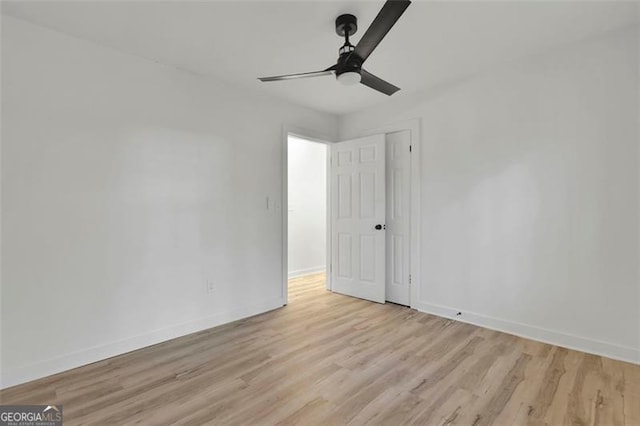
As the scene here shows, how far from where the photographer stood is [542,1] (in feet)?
6.63

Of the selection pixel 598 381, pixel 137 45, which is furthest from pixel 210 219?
pixel 598 381

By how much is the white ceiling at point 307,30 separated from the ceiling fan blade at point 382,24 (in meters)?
0.35

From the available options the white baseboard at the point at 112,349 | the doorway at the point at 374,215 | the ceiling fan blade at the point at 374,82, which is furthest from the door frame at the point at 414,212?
the white baseboard at the point at 112,349

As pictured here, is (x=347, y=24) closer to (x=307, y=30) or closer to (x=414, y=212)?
(x=307, y=30)

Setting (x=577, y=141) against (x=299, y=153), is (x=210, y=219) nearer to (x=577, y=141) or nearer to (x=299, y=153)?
(x=299, y=153)

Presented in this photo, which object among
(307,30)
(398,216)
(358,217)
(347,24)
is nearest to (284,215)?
(358,217)

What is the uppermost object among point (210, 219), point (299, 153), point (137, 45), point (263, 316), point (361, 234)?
point (137, 45)

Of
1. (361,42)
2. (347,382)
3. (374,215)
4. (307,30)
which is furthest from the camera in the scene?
(374,215)

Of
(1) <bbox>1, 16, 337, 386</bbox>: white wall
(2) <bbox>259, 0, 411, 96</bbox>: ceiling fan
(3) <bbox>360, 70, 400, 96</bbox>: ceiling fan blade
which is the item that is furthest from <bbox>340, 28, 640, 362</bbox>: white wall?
(1) <bbox>1, 16, 337, 386</bbox>: white wall

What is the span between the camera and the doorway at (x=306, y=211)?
5.44 m

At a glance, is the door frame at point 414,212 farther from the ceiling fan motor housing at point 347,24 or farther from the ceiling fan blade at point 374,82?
the ceiling fan motor housing at point 347,24

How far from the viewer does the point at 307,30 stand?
2305 mm

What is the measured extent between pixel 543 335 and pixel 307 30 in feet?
10.6

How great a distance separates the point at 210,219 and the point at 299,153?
9.05 feet
